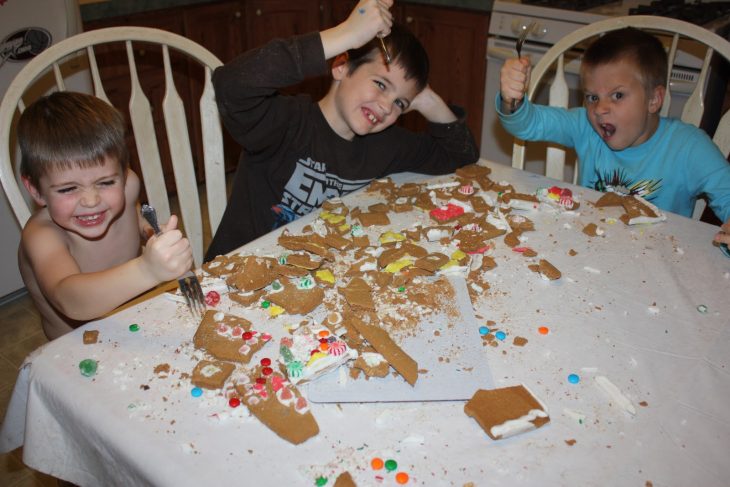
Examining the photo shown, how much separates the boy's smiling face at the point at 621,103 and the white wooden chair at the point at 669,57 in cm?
8

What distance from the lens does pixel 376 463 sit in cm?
62

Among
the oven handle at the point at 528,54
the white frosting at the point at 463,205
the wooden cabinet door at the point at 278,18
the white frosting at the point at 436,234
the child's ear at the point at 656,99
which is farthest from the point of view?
the wooden cabinet door at the point at 278,18

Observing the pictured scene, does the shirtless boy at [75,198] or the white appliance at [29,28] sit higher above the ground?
the white appliance at [29,28]

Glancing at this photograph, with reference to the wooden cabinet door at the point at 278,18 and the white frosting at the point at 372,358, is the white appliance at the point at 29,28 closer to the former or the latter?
the wooden cabinet door at the point at 278,18

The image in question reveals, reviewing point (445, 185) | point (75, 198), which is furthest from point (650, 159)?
point (75, 198)

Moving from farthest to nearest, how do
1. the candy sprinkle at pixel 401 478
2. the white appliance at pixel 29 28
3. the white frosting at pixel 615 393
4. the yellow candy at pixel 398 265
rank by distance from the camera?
the white appliance at pixel 29 28, the yellow candy at pixel 398 265, the white frosting at pixel 615 393, the candy sprinkle at pixel 401 478

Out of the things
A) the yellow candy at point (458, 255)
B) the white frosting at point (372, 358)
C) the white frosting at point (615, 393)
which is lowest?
the white frosting at point (615, 393)

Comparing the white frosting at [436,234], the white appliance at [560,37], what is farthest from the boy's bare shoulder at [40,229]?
the white appliance at [560,37]

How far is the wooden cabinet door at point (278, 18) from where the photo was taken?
2844 mm

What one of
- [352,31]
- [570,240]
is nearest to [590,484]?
[570,240]

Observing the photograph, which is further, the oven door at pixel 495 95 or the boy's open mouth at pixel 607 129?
the oven door at pixel 495 95

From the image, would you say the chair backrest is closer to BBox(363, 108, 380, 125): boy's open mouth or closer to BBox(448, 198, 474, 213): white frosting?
BBox(363, 108, 380, 125): boy's open mouth

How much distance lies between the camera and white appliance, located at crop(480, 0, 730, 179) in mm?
2008

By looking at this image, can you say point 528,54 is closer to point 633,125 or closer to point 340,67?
point 633,125
